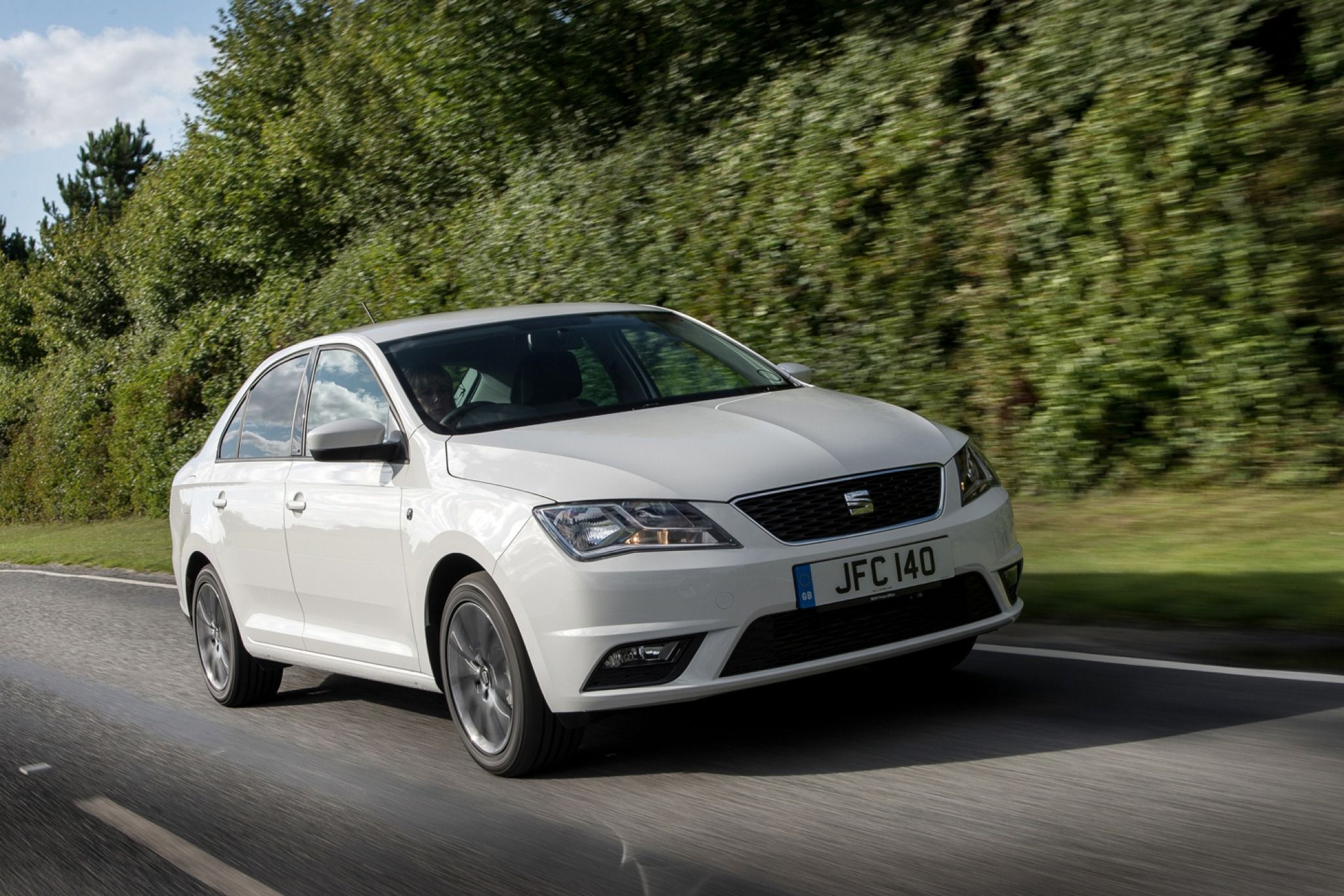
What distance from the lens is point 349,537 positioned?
19.8 ft

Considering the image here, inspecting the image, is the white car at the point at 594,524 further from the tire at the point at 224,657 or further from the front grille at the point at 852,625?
the tire at the point at 224,657

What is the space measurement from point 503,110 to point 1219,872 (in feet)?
55.6

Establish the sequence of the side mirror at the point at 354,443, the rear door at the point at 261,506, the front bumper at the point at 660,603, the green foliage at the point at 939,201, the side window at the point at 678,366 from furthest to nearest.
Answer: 1. the green foliage at the point at 939,201
2. the rear door at the point at 261,506
3. the side window at the point at 678,366
4. the side mirror at the point at 354,443
5. the front bumper at the point at 660,603

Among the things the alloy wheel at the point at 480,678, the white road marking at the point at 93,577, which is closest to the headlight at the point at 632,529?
the alloy wheel at the point at 480,678

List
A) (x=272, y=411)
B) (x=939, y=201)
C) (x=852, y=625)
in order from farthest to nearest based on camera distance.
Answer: (x=939, y=201) → (x=272, y=411) → (x=852, y=625)

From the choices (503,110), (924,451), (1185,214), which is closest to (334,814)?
(924,451)

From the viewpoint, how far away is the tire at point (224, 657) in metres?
7.59

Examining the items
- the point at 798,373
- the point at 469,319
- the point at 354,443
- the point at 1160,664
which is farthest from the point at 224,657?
the point at 1160,664

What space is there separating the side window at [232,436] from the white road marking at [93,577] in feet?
21.7

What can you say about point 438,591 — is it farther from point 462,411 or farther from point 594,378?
point 594,378

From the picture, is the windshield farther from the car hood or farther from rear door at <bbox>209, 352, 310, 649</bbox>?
rear door at <bbox>209, 352, 310, 649</bbox>

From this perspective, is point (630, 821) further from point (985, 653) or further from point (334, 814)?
point (985, 653)

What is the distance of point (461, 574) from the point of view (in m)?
5.46

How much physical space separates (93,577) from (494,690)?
1395 cm
